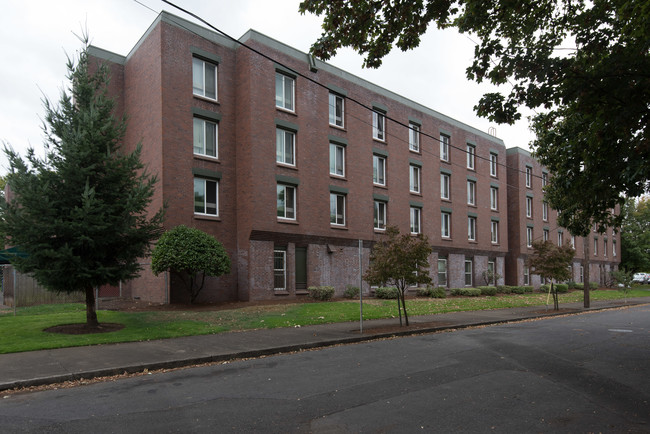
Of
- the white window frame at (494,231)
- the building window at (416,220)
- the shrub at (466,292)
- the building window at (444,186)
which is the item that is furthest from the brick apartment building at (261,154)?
the white window frame at (494,231)

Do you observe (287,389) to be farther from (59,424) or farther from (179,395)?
(59,424)

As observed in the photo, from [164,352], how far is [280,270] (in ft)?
43.2

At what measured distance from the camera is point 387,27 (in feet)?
29.6

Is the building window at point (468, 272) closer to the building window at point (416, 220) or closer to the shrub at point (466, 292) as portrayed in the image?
the shrub at point (466, 292)

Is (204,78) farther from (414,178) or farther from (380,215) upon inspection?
(414,178)

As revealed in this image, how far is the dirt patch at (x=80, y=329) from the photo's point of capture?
12143 millimetres

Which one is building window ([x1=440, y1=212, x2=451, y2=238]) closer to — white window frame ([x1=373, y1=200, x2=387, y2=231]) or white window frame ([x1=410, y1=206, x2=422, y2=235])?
white window frame ([x1=410, y1=206, x2=422, y2=235])

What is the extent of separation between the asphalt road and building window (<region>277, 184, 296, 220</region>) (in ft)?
43.6

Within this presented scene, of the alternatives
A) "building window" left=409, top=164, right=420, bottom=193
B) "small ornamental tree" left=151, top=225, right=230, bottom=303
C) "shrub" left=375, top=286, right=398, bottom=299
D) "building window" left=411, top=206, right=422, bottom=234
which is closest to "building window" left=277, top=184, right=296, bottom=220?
"small ornamental tree" left=151, top=225, right=230, bottom=303

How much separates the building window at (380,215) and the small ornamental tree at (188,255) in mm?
11543

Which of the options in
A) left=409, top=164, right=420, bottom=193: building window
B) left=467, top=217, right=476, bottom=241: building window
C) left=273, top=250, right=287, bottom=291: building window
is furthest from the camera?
left=467, top=217, right=476, bottom=241: building window

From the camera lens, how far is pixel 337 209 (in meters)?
26.1

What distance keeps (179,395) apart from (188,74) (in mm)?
17667

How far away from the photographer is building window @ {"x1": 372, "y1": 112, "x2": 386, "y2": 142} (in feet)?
94.0
